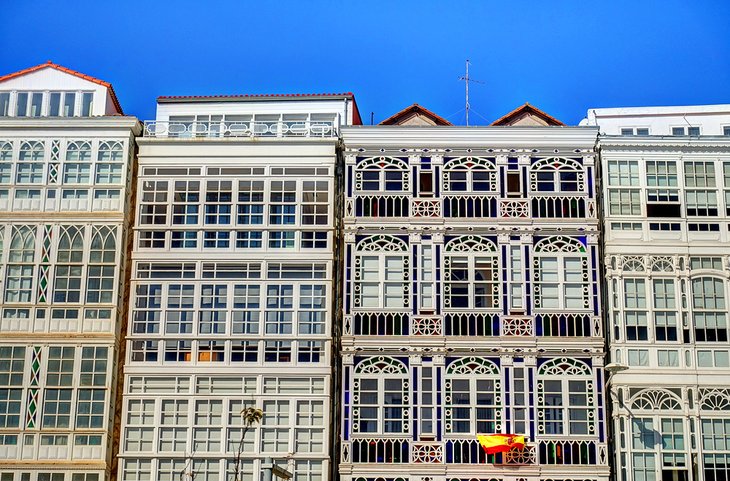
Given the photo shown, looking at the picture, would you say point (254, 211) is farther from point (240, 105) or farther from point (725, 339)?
point (725, 339)

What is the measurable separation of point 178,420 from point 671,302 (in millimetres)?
19030

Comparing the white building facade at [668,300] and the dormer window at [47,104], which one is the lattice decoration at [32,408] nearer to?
the dormer window at [47,104]

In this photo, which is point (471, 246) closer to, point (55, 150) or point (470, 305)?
point (470, 305)

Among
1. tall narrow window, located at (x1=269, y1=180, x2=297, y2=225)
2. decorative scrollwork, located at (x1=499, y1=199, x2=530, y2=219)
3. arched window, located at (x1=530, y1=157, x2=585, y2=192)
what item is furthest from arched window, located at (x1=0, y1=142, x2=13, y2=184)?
arched window, located at (x1=530, y1=157, x2=585, y2=192)

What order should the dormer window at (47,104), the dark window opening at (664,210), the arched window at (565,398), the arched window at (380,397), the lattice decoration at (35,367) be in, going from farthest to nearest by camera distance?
1. the dormer window at (47,104)
2. the dark window opening at (664,210)
3. the lattice decoration at (35,367)
4. the arched window at (380,397)
5. the arched window at (565,398)

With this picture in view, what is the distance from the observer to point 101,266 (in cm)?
4903

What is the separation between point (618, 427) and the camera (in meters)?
47.1

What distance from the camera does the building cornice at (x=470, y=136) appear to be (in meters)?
50.7

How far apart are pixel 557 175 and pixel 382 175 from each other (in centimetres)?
687

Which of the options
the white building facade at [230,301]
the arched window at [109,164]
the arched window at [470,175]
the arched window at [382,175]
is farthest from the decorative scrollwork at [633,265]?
the arched window at [109,164]

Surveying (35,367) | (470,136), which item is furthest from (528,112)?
(35,367)

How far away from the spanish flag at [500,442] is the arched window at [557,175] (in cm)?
982

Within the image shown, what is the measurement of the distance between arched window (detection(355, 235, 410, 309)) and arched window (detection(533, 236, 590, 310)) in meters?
5.10

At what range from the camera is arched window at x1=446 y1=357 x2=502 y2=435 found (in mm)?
47375
